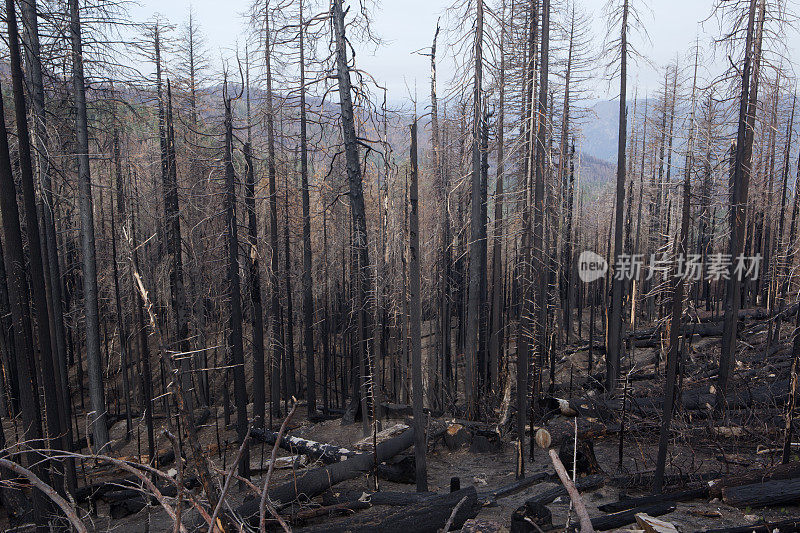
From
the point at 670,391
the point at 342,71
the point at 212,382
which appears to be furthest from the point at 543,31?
the point at 212,382

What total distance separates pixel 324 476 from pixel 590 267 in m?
35.6

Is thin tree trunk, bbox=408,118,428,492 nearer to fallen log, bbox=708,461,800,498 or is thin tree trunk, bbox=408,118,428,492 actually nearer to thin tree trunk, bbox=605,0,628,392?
fallen log, bbox=708,461,800,498

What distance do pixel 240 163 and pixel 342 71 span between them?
12.3 ft

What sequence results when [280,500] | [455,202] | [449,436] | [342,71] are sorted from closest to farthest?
1. [280,500]
2. [342,71]
3. [449,436]
4. [455,202]

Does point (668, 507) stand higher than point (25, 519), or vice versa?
point (668, 507)

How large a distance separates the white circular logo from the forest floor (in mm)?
18724

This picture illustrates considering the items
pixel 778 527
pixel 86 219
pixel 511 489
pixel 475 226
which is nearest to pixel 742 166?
pixel 475 226

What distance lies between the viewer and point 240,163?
12.1m

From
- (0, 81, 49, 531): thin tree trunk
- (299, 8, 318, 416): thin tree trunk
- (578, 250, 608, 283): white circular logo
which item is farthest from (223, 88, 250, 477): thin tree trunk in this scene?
(578, 250, 608, 283): white circular logo

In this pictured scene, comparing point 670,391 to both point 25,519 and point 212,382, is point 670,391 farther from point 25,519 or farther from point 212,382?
point 212,382

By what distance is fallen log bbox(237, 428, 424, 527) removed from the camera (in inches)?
322

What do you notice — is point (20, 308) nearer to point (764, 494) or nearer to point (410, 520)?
point (410, 520)

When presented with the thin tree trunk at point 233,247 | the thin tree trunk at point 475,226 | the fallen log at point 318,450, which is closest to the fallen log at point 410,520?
the fallen log at point 318,450

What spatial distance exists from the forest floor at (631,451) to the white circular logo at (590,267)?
1872cm
